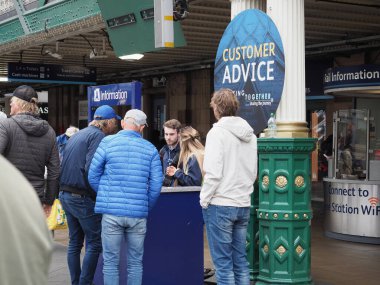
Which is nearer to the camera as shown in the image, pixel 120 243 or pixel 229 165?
pixel 229 165

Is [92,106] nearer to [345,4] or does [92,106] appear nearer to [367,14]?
[345,4]

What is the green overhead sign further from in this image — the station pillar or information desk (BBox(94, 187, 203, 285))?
information desk (BBox(94, 187, 203, 285))

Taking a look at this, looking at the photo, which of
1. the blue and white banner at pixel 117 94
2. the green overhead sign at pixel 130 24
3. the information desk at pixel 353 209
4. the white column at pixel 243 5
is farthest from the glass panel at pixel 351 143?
the blue and white banner at pixel 117 94

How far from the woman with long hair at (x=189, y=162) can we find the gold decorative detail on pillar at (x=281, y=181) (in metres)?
0.73

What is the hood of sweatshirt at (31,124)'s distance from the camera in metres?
5.82

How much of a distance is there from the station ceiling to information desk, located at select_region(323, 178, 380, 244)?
2842 millimetres

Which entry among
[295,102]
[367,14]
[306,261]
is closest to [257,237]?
[306,261]

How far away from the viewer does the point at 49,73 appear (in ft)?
58.2

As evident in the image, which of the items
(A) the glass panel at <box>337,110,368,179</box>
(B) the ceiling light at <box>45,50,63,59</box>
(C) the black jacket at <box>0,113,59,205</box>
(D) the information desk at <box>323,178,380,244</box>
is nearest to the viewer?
(C) the black jacket at <box>0,113,59,205</box>

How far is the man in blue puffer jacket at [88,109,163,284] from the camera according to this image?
5.64 m

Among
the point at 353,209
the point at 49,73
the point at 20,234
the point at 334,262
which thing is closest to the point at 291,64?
the point at 334,262

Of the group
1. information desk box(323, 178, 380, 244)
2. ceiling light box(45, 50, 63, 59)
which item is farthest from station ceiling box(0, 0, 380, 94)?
information desk box(323, 178, 380, 244)

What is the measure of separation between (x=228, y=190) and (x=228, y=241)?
0.41m

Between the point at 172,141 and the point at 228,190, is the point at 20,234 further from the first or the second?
the point at 172,141
